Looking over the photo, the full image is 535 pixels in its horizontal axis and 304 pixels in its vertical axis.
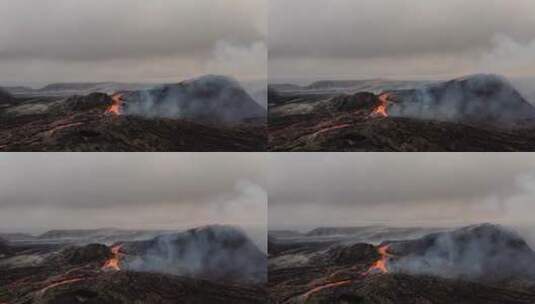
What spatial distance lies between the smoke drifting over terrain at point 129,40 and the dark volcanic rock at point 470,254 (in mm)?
1208

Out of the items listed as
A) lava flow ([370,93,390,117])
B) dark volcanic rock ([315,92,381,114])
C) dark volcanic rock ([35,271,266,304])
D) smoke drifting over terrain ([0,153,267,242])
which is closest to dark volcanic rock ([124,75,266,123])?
smoke drifting over terrain ([0,153,267,242])

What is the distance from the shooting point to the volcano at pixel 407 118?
10.8 ft

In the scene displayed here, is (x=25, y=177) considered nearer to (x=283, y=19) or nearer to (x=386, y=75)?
(x=283, y=19)

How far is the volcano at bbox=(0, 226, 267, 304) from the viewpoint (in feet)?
10.8

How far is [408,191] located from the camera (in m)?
3.29

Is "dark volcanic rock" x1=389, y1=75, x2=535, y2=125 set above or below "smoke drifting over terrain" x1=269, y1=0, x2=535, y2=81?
below

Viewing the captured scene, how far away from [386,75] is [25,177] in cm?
192

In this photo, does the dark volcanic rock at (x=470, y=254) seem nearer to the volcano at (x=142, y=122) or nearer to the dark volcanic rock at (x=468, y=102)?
the dark volcanic rock at (x=468, y=102)

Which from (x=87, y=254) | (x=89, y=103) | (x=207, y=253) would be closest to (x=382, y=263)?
(x=207, y=253)

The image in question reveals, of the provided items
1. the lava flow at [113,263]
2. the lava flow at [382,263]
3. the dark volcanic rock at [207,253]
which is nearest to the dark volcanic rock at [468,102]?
the lava flow at [382,263]

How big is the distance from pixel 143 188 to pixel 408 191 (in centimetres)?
137

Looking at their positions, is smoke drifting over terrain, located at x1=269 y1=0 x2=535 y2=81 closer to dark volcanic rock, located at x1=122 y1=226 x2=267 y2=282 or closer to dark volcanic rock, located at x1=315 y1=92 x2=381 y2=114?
dark volcanic rock, located at x1=315 y1=92 x2=381 y2=114

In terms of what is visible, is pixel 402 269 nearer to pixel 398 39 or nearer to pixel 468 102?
pixel 468 102

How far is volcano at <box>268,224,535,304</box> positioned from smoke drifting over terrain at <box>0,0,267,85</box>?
38.5 inches
